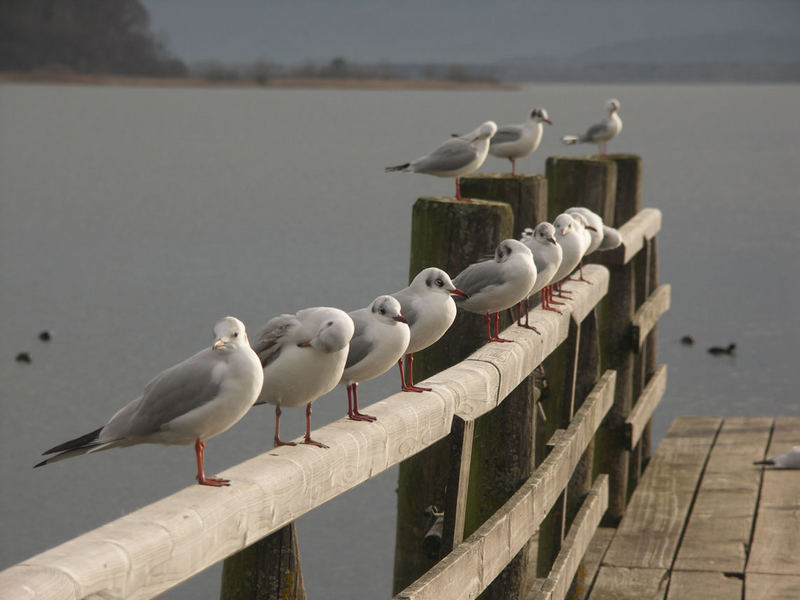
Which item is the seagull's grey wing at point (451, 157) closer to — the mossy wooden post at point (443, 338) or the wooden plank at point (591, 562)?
the mossy wooden post at point (443, 338)

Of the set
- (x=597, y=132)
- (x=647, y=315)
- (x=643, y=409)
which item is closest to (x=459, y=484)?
(x=643, y=409)

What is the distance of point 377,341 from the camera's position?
3943mm

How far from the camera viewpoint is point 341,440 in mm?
3379

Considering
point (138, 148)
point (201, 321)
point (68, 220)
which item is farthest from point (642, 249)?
point (138, 148)

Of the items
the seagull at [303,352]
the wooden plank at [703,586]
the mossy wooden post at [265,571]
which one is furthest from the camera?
the wooden plank at [703,586]

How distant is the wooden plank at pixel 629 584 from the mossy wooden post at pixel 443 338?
1121 mm

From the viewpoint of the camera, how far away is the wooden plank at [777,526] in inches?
250

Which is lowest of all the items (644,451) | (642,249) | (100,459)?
(100,459)

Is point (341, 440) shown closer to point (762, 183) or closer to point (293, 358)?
point (293, 358)

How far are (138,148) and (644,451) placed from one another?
51913 mm

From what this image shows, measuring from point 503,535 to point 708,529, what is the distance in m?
3.18

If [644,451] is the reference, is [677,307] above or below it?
below

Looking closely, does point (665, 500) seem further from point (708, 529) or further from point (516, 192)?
point (516, 192)

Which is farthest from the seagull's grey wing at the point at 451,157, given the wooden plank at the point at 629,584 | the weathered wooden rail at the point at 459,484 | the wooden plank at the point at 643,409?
the wooden plank at the point at 629,584
